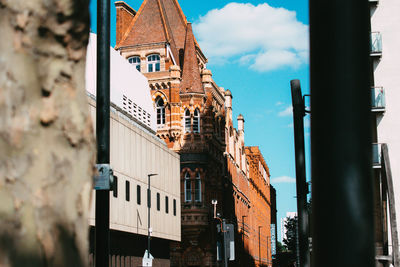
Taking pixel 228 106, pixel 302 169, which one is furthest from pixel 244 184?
pixel 302 169

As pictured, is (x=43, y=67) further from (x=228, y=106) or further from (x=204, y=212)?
(x=228, y=106)

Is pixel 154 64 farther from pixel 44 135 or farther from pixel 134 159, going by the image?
pixel 44 135

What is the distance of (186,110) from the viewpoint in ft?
220

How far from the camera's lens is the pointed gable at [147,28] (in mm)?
69312

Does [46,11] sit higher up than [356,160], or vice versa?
[46,11]

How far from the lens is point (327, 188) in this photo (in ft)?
7.81

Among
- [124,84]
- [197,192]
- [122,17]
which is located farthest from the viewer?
[122,17]

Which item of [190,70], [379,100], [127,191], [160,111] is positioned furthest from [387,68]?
[190,70]

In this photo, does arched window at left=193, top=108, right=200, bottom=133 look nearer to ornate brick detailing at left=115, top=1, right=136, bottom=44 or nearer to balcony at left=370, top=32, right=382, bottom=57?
ornate brick detailing at left=115, top=1, right=136, bottom=44

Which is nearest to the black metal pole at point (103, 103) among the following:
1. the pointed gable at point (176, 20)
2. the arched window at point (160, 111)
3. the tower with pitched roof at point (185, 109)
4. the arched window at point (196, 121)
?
the tower with pitched roof at point (185, 109)

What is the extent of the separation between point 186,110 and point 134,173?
24180 millimetres

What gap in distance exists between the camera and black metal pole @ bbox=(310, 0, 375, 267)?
232cm

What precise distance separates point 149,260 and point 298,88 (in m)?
22.8

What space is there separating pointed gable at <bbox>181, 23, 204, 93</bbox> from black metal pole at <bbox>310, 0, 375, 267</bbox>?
6484cm
